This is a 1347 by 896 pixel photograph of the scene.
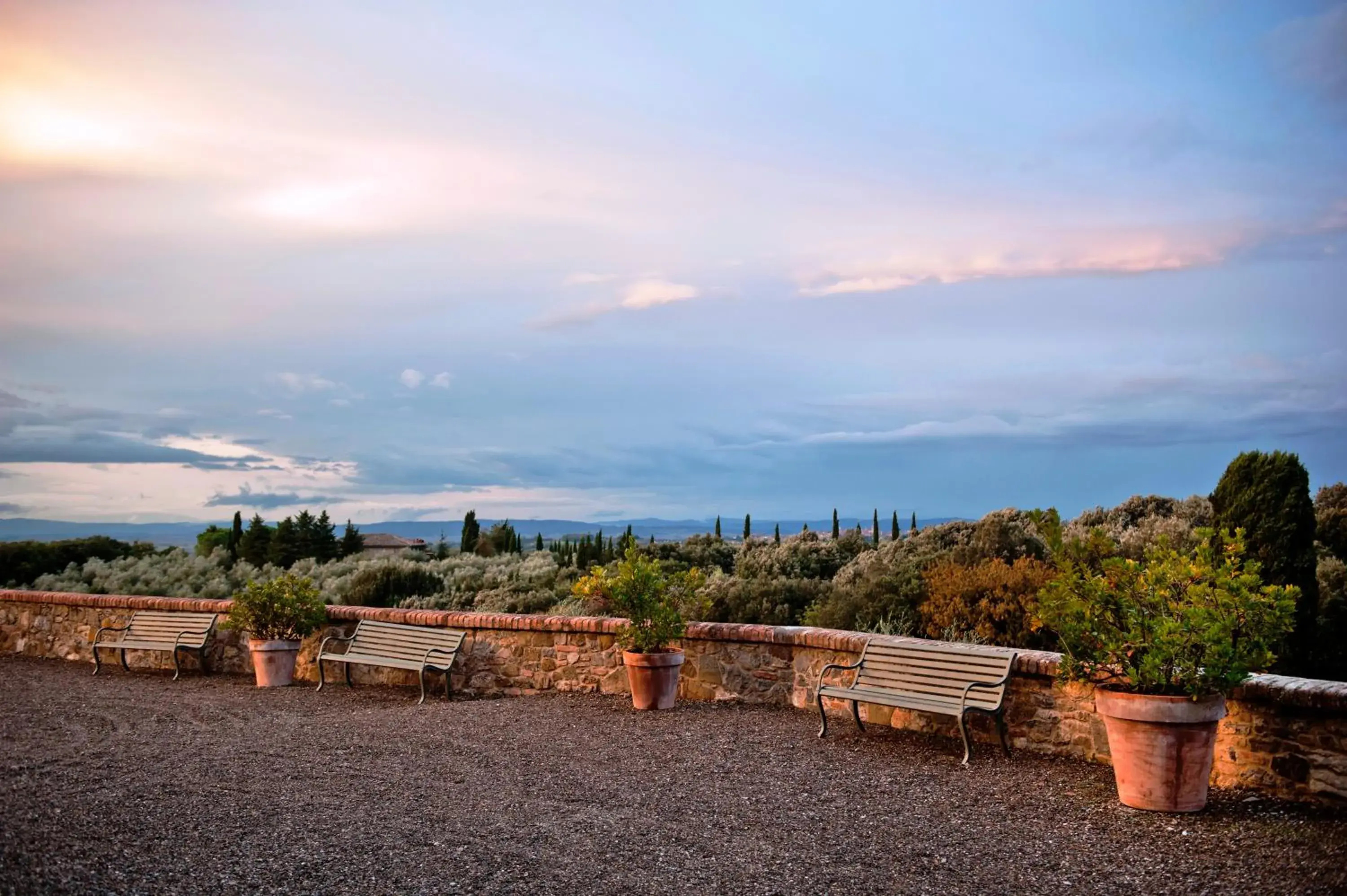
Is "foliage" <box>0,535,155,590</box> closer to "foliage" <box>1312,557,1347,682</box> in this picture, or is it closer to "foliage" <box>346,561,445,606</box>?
"foliage" <box>346,561,445,606</box>

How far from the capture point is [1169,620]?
5.44 meters

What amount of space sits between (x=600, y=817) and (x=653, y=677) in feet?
9.51

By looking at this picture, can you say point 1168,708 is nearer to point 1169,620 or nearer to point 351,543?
point 1169,620

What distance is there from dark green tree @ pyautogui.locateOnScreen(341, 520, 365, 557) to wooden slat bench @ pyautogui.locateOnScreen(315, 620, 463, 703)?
1434cm

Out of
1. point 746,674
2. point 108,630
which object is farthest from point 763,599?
point 108,630

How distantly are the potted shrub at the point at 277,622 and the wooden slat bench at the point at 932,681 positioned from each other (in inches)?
217

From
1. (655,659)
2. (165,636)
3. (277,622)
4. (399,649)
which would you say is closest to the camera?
(655,659)

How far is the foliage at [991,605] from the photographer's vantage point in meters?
9.89

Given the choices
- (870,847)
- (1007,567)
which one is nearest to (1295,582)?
(1007,567)

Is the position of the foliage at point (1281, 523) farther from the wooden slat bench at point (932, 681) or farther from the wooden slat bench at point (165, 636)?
the wooden slat bench at point (165, 636)

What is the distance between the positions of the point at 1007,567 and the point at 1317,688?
5.34 metres

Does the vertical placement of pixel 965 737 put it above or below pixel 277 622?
below

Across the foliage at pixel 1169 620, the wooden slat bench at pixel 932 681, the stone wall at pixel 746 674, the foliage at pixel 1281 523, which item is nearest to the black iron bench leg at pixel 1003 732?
the wooden slat bench at pixel 932 681

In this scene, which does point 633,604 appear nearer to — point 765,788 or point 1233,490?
point 765,788
